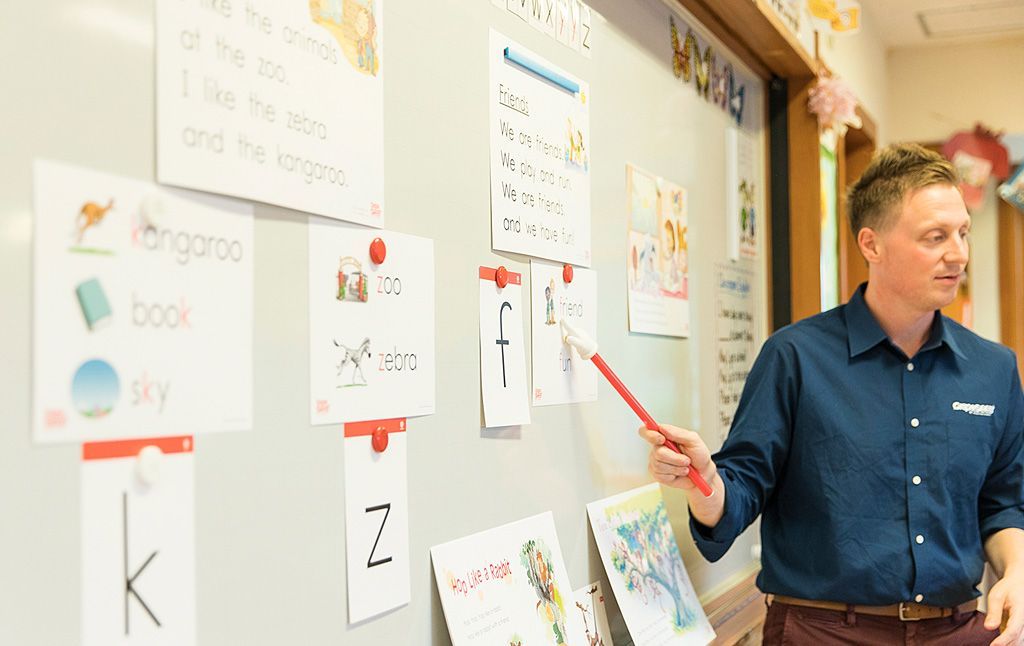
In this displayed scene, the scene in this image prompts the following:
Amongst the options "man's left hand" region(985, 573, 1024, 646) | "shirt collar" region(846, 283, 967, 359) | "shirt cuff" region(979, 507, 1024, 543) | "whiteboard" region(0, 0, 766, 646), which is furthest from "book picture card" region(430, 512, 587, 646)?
"shirt cuff" region(979, 507, 1024, 543)

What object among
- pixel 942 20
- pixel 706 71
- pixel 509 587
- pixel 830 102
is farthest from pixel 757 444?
pixel 942 20

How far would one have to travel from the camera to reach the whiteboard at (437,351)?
2.24ft

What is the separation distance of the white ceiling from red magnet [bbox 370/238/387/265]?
299 centimetres

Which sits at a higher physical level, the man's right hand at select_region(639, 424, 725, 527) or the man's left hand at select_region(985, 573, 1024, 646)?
the man's right hand at select_region(639, 424, 725, 527)

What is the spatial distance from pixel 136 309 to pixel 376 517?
14.6 inches

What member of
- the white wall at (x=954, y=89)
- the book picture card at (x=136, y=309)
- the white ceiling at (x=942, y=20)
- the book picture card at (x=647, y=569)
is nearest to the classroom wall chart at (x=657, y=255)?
the book picture card at (x=647, y=569)

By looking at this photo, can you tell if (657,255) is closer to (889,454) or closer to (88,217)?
(889,454)

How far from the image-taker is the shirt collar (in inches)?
71.7

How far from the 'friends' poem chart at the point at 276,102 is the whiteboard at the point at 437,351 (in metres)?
0.02

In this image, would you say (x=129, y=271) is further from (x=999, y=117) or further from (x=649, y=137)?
(x=999, y=117)

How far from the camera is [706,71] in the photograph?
6.78 ft

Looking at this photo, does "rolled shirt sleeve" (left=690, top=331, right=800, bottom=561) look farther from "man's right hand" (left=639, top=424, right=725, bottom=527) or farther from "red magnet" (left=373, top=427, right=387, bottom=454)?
"red magnet" (left=373, top=427, right=387, bottom=454)

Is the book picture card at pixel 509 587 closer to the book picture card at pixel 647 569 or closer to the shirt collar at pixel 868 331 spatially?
the book picture card at pixel 647 569

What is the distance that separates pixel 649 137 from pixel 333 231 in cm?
94
